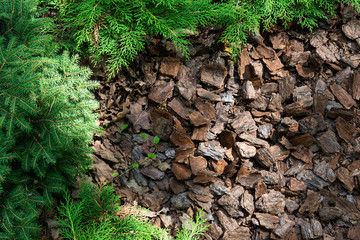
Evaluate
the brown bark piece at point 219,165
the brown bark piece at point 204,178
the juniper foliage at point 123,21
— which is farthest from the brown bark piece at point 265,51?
the brown bark piece at point 204,178

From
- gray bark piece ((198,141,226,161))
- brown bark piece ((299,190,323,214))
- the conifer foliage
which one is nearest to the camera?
the conifer foliage

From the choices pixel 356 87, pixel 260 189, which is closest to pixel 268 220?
pixel 260 189

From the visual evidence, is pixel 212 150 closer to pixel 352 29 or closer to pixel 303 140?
pixel 303 140

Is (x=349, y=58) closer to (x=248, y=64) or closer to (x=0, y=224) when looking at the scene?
(x=248, y=64)

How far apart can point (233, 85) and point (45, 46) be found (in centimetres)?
169

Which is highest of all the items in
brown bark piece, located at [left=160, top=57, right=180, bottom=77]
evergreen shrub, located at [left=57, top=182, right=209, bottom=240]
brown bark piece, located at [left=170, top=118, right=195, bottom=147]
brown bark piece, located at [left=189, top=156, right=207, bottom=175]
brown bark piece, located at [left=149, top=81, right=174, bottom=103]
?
brown bark piece, located at [left=160, top=57, right=180, bottom=77]

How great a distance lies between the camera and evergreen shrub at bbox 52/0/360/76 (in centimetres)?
231

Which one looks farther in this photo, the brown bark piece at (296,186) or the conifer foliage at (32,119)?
the brown bark piece at (296,186)

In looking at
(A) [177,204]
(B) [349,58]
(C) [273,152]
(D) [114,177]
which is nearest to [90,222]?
(D) [114,177]

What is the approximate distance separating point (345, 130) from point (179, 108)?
1.52 metres

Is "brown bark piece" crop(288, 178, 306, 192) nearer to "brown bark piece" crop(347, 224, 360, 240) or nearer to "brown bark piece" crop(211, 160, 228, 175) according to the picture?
"brown bark piece" crop(347, 224, 360, 240)

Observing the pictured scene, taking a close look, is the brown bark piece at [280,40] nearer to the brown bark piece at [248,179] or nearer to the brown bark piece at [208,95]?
the brown bark piece at [208,95]

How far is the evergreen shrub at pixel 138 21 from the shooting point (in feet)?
7.59

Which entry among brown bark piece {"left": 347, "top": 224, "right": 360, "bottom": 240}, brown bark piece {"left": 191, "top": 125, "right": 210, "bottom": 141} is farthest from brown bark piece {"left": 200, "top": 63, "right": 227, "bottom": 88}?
brown bark piece {"left": 347, "top": 224, "right": 360, "bottom": 240}
